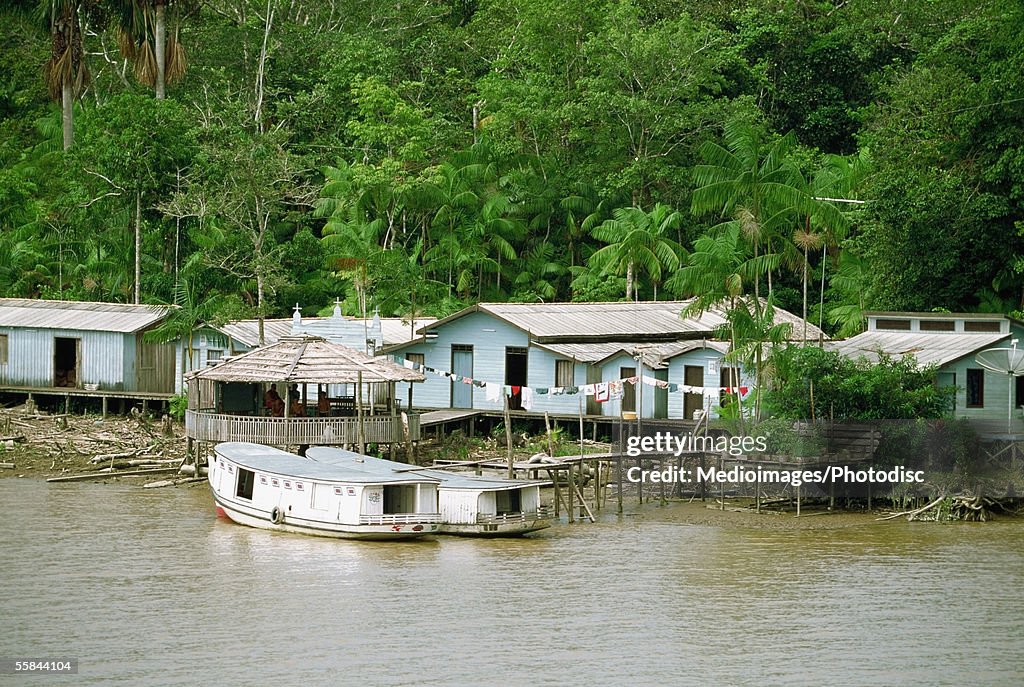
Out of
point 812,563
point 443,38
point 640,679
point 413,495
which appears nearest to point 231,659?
point 640,679

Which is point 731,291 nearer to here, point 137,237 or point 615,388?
point 615,388

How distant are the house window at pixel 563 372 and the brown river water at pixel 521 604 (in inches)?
347

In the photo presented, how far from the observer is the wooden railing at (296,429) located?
38188mm

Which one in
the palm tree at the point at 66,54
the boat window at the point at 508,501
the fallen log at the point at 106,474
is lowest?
the boat window at the point at 508,501

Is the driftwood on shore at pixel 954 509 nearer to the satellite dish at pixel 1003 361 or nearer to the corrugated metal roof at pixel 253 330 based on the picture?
the satellite dish at pixel 1003 361

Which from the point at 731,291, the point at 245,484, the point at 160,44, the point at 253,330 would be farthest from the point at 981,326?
the point at 160,44

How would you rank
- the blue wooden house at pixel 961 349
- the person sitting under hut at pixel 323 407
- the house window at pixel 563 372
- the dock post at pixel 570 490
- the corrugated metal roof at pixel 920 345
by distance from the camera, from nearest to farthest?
the dock post at pixel 570 490
the blue wooden house at pixel 961 349
the corrugated metal roof at pixel 920 345
the person sitting under hut at pixel 323 407
the house window at pixel 563 372

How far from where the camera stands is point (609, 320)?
1891 inches

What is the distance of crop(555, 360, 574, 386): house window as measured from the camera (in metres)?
44.6

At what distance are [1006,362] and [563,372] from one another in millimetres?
12341

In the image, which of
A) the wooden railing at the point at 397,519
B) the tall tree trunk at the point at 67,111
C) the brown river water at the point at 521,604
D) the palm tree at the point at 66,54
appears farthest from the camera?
the tall tree trunk at the point at 67,111

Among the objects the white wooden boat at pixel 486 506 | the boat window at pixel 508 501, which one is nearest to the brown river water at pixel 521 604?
the white wooden boat at pixel 486 506

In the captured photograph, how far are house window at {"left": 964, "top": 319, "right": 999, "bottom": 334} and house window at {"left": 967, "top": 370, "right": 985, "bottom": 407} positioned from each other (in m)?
2.00

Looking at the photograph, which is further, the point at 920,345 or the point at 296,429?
the point at 920,345
